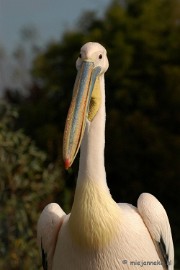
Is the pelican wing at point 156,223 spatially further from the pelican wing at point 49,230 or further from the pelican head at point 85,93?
the pelican head at point 85,93

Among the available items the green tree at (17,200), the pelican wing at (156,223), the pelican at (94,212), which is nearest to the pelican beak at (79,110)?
the pelican at (94,212)

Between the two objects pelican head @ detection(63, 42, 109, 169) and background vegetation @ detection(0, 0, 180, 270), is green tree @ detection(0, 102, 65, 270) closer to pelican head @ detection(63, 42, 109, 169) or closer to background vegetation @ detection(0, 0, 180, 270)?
pelican head @ detection(63, 42, 109, 169)

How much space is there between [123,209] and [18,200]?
272 cm

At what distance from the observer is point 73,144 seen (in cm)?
319

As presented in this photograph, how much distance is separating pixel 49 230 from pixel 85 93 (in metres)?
0.76

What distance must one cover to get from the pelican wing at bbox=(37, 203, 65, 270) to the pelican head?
0.58m

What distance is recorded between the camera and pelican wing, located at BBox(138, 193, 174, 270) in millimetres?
3670

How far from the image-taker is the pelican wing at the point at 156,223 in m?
3.67

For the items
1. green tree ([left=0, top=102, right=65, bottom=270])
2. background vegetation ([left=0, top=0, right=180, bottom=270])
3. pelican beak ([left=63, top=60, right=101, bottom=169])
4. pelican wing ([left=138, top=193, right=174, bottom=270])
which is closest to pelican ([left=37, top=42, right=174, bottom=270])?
pelican beak ([left=63, top=60, right=101, bottom=169])

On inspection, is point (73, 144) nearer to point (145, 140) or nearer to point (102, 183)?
point (102, 183)

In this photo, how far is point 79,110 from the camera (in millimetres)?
3322

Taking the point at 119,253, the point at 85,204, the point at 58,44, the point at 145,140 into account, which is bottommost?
the point at 119,253

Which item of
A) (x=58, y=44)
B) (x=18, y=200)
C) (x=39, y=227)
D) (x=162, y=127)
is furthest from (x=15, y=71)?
(x=39, y=227)

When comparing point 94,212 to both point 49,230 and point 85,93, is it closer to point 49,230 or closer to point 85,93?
point 49,230
